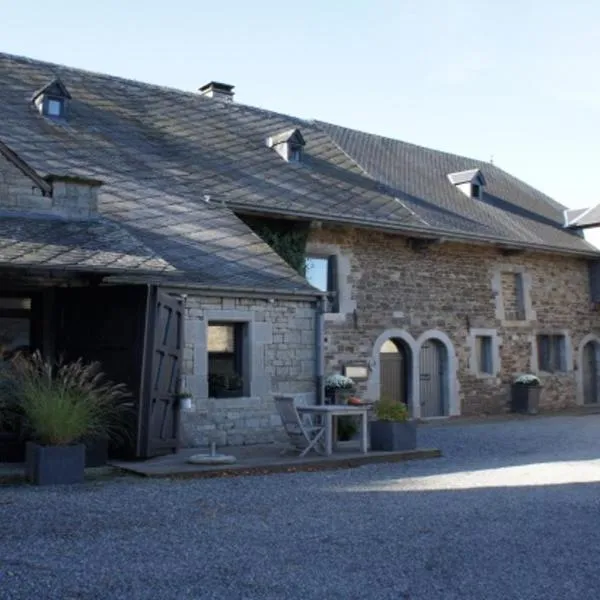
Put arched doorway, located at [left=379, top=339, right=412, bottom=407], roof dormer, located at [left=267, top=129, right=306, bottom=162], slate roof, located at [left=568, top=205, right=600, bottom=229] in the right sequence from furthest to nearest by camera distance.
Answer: slate roof, located at [left=568, top=205, right=600, bottom=229] → roof dormer, located at [left=267, top=129, right=306, bottom=162] → arched doorway, located at [left=379, top=339, right=412, bottom=407]

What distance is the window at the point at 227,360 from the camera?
10570 mm

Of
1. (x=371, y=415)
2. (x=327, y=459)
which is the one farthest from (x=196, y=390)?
(x=371, y=415)

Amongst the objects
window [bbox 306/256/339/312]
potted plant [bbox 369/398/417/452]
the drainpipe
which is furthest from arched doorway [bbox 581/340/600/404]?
potted plant [bbox 369/398/417/452]

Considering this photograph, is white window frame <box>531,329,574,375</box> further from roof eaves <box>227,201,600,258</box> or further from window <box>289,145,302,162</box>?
window <box>289,145,302,162</box>

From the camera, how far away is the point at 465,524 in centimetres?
555

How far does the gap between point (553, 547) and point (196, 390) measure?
5.93 metres

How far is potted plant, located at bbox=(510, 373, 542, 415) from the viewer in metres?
16.5

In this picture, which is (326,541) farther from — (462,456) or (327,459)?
(462,456)

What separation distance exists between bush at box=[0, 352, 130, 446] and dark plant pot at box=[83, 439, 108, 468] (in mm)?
80

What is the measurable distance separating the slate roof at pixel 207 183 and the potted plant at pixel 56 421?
1.20 m

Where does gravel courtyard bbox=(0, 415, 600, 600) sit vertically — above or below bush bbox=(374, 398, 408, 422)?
below

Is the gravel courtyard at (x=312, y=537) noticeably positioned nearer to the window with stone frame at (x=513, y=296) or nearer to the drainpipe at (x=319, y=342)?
the drainpipe at (x=319, y=342)

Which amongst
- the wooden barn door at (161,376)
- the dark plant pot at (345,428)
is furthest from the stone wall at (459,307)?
the wooden barn door at (161,376)

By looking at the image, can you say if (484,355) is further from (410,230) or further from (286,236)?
(286,236)
